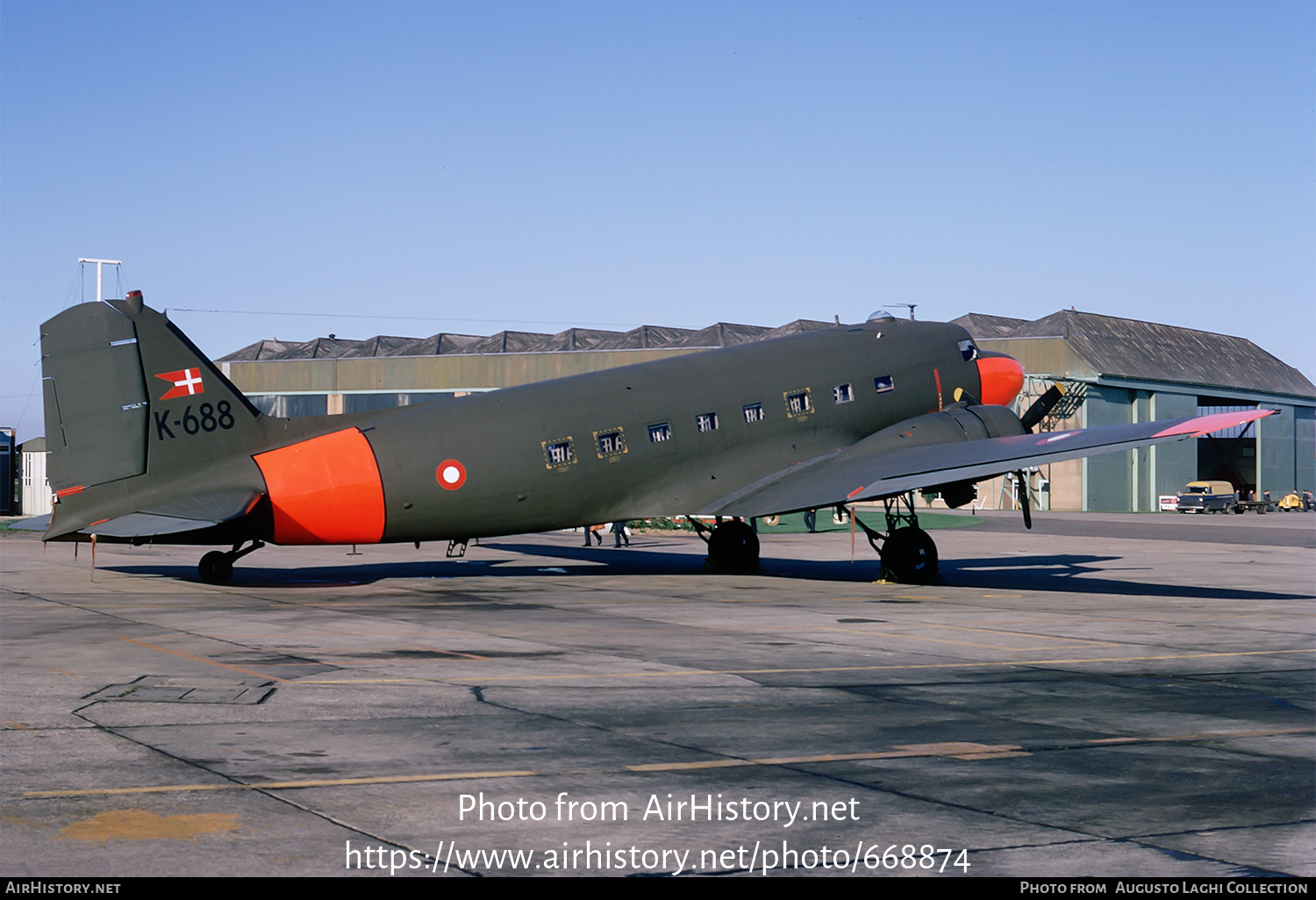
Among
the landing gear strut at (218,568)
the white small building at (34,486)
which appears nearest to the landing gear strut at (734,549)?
the landing gear strut at (218,568)

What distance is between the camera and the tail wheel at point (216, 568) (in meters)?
26.8

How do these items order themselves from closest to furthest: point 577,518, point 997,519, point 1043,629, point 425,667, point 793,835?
point 793,835 < point 425,667 < point 1043,629 < point 577,518 < point 997,519

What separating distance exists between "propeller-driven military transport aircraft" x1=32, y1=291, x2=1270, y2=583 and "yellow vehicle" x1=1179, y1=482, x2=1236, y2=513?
6461cm

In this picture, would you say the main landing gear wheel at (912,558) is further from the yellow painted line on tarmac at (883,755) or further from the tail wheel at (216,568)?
the yellow painted line on tarmac at (883,755)

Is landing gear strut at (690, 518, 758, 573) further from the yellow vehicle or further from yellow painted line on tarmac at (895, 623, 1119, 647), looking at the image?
the yellow vehicle

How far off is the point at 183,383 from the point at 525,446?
24.4ft

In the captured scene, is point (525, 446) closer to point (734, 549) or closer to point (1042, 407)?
point (734, 549)

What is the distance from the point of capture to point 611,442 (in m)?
28.3

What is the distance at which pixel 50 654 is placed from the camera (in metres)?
15.8

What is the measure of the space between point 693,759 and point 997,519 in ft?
215

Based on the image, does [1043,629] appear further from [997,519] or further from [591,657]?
[997,519]

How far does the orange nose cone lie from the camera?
33.0 metres

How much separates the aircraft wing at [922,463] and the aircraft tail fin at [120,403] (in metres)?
11.6

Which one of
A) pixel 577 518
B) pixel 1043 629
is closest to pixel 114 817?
pixel 1043 629
